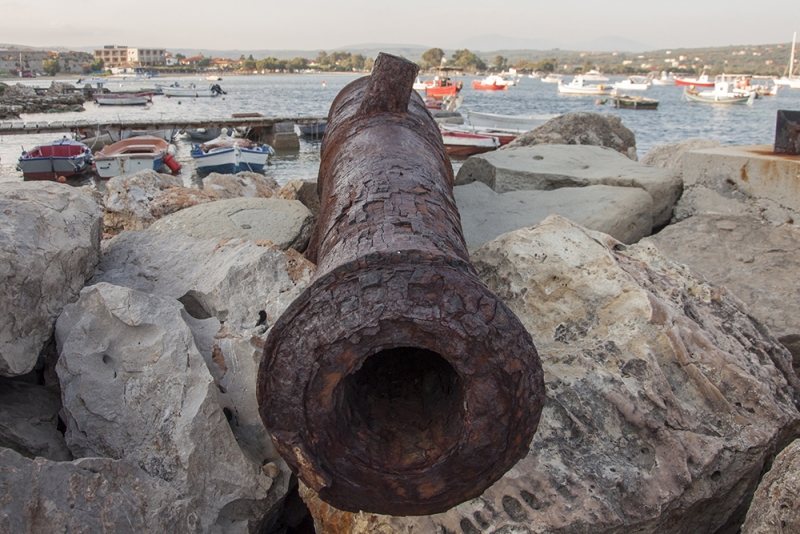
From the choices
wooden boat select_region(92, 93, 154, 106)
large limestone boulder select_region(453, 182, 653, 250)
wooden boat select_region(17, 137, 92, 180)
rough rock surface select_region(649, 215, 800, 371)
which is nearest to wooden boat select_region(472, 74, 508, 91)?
wooden boat select_region(92, 93, 154, 106)

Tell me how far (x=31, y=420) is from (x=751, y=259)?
4581 mm

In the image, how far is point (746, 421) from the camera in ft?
9.09

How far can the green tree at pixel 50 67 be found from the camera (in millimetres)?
119412

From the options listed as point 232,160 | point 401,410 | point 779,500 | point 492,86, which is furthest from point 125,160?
point 492,86

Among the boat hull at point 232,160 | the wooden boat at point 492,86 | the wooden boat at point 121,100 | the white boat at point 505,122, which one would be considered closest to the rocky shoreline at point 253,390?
the boat hull at point 232,160

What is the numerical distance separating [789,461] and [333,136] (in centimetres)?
274

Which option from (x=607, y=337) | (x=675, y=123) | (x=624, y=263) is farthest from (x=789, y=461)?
(x=675, y=123)

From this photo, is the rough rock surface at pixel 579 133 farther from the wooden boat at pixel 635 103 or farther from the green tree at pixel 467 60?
the green tree at pixel 467 60

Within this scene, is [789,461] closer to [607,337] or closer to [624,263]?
[607,337]

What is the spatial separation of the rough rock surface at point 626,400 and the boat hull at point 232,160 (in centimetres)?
1866

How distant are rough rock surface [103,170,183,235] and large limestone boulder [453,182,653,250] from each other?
2.68 m

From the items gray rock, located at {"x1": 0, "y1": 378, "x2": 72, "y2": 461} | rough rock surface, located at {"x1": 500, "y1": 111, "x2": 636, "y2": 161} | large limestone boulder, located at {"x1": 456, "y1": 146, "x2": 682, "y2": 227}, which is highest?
rough rock surface, located at {"x1": 500, "y1": 111, "x2": 636, "y2": 161}

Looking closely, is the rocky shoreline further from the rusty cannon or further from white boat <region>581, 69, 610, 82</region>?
white boat <region>581, 69, 610, 82</region>

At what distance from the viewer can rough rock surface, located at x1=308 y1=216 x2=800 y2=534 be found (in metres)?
2.39
